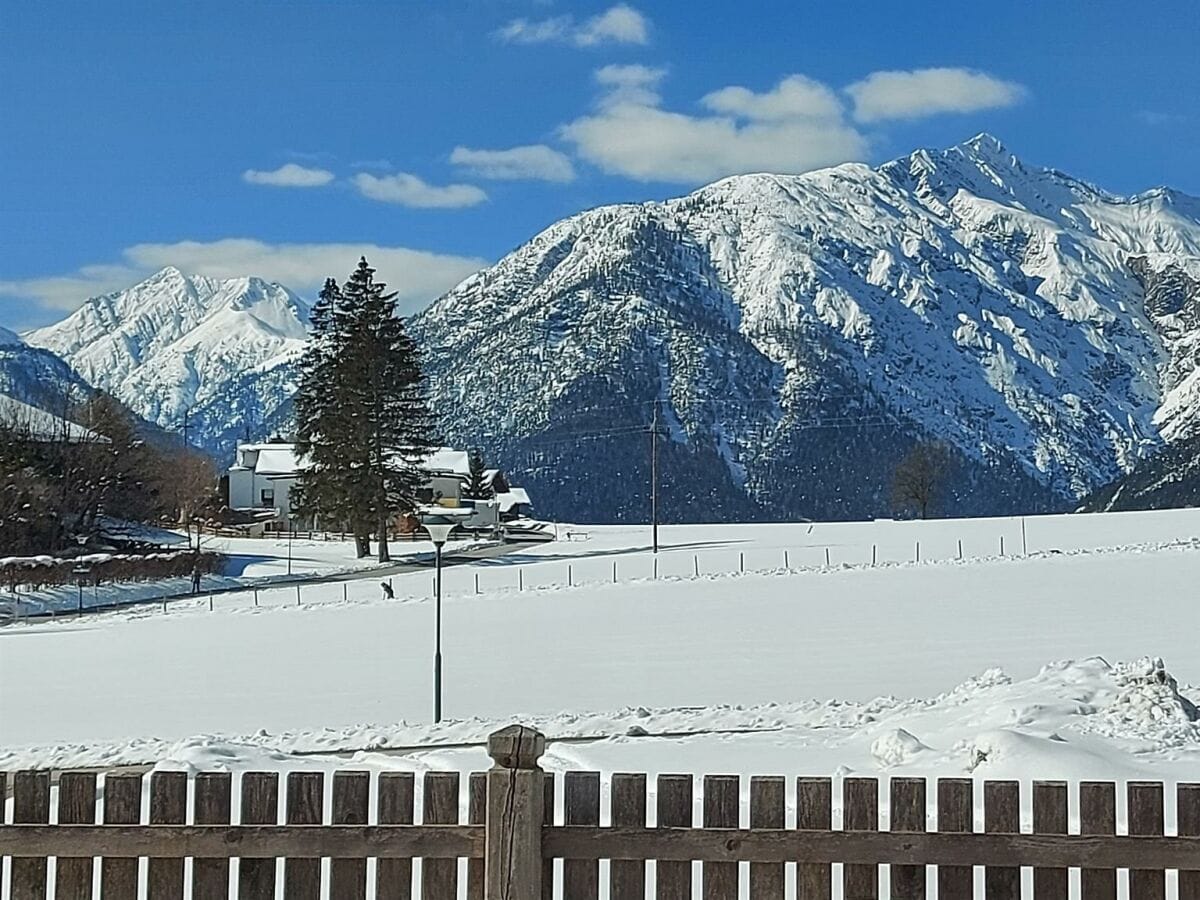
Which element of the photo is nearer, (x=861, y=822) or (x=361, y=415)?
(x=861, y=822)

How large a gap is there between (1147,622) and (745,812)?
2663 centimetres

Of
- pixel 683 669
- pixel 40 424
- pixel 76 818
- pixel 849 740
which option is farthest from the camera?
pixel 40 424

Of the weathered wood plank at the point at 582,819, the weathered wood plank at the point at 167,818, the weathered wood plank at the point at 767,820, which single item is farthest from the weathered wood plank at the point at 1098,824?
the weathered wood plank at the point at 167,818

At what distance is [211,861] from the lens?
15.6ft

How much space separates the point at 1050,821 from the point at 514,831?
5.49 ft

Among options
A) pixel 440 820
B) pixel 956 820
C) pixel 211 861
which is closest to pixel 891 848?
pixel 956 820

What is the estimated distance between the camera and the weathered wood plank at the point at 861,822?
4645 millimetres

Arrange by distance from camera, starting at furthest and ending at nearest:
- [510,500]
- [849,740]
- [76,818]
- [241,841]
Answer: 1. [510,500]
2. [849,740]
3. [76,818]
4. [241,841]

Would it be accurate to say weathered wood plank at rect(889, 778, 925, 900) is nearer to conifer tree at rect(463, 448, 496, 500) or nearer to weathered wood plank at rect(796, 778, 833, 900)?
weathered wood plank at rect(796, 778, 833, 900)

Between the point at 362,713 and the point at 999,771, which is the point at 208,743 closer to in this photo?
the point at 999,771

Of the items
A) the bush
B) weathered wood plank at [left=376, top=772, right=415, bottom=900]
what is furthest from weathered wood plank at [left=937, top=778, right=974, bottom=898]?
the bush

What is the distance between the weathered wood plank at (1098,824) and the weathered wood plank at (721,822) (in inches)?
42.6

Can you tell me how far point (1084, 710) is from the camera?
40.9 feet

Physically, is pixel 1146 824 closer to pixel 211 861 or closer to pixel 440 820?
pixel 440 820
